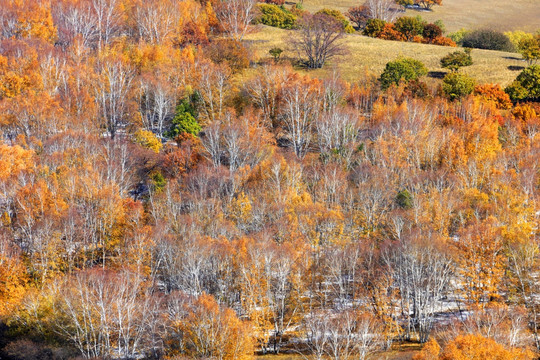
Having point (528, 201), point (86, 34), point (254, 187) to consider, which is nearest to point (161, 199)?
point (254, 187)

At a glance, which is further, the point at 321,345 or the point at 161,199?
the point at 161,199

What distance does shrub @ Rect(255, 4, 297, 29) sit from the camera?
154250 mm

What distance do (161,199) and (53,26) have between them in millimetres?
Result: 62329

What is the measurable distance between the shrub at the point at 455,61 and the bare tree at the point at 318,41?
63.3 feet

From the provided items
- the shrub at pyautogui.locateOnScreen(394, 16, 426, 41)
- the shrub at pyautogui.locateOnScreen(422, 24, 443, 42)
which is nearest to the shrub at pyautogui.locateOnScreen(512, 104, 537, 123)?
the shrub at pyautogui.locateOnScreen(394, 16, 426, 41)

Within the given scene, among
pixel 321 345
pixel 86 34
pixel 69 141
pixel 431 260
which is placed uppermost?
pixel 86 34

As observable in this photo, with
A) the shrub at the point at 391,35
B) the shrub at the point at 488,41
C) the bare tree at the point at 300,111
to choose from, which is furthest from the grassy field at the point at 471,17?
the bare tree at the point at 300,111

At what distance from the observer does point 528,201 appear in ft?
275

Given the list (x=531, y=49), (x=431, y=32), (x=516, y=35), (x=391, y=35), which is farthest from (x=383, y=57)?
(x=516, y=35)

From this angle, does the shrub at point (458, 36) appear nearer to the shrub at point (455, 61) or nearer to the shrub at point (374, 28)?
the shrub at point (374, 28)

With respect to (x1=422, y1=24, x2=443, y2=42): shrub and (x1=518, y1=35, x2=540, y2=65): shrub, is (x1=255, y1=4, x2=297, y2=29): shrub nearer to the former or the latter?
(x1=422, y1=24, x2=443, y2=42): shrub

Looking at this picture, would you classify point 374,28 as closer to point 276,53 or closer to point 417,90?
point 276,53

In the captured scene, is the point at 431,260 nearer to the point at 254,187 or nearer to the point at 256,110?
the point at 254,187

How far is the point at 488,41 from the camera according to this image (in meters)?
155
